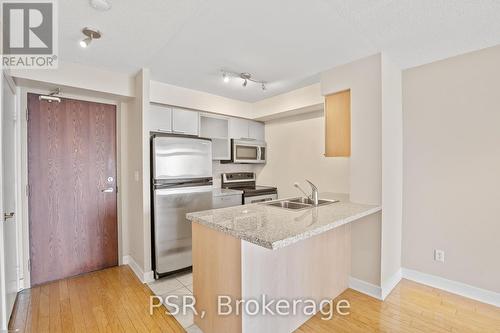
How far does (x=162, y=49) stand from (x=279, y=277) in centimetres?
230

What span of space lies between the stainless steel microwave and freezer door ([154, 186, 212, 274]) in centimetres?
102

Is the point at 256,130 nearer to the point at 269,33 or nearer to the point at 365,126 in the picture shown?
the point at 365,126

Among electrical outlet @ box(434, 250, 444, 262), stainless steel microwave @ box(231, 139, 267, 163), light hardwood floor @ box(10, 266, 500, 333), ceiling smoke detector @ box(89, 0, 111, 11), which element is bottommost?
light hardwood floor @ box(10, 266, 500, 333)

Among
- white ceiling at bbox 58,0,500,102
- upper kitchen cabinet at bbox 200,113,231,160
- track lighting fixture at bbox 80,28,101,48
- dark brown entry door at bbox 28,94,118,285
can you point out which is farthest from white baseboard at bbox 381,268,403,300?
track lighting fixture at bbox 80,28,101,48

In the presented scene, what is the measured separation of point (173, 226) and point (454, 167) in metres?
3.14

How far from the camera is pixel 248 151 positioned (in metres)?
4.08

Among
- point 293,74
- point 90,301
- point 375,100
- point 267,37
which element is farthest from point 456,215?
point 90,301

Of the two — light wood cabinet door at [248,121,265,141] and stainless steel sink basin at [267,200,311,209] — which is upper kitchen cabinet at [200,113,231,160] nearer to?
light wood cabinet door at [248,121,265,141]

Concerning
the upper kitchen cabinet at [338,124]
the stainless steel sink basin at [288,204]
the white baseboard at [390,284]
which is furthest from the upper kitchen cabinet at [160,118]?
the white baseboard at [390,284]

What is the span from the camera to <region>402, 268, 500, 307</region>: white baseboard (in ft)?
7.29

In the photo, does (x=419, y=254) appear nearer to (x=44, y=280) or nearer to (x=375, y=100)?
(x=375, y=100)

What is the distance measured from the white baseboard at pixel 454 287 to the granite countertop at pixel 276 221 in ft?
3.54

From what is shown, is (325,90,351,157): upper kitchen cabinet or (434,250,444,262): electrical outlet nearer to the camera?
(434,250,444,262): electrical outlet

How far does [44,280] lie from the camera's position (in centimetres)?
267
